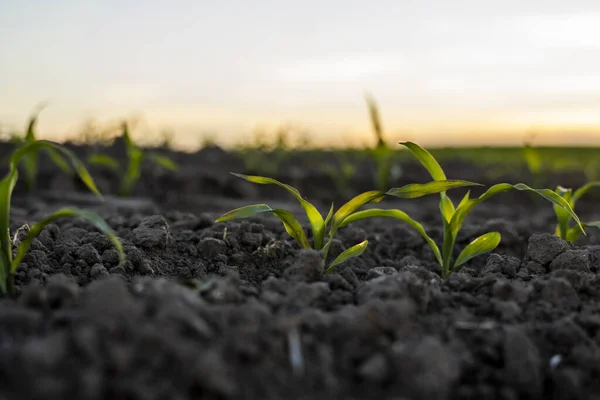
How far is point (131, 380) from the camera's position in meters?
1.05

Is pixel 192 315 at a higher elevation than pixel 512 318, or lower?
higher

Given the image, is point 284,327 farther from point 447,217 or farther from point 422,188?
point 447,217

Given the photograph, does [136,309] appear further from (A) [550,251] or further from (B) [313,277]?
(A) [550,251]

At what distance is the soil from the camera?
1.08 m

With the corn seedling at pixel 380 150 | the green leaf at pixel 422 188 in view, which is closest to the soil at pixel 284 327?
the green leaf at pixel 422 188

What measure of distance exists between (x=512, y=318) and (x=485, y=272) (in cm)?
47

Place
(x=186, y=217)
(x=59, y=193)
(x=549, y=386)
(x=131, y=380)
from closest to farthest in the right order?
(x=131, y=380)
(x=549, y=386)
(x=186, y=217)
(x=59, y=193)

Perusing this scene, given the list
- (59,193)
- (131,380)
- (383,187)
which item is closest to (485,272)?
(131,380)

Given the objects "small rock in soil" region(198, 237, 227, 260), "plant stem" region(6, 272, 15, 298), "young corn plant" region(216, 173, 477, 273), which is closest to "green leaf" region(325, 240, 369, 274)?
"young corn plant" region(216, 173, 477, 273)

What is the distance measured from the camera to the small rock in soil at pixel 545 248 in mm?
1987

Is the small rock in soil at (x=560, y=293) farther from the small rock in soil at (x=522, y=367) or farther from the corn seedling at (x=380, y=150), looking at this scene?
the corn seedling at (x=380, y=150)

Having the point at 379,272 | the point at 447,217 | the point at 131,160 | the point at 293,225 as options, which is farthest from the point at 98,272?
the point at 131,160

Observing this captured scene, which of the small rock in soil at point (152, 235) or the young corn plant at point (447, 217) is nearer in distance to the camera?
the young corn plant at point (447, 217)

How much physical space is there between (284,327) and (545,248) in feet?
3.67
